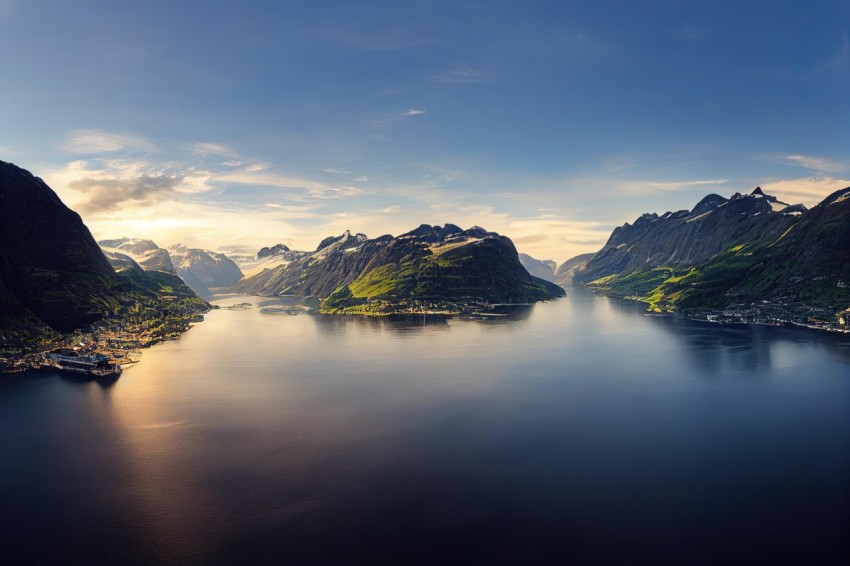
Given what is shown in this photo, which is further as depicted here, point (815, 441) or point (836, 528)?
point (815, 441)

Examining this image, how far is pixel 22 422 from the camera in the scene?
5266 inches

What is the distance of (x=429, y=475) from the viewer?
97.9 m

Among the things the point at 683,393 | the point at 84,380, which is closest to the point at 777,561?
the point at 683,393

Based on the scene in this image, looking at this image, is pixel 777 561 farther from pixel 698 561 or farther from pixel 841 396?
pixel 841 396

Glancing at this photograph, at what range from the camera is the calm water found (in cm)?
7412

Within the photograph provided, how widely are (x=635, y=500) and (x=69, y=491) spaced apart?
340 feet

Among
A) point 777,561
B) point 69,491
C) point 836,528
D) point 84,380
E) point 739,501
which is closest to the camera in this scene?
point 777,561

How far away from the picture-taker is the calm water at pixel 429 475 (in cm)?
7412

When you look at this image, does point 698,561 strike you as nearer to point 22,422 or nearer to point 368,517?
point 368,517

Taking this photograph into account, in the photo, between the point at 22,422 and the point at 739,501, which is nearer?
the point at 739,501

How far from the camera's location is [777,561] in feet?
228

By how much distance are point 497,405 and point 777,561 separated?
85.7 meters

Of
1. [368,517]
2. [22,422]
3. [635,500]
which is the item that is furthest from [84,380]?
[635,500]

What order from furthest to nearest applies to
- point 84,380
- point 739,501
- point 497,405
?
point 84,380 < point 497,405 < point 739,501
